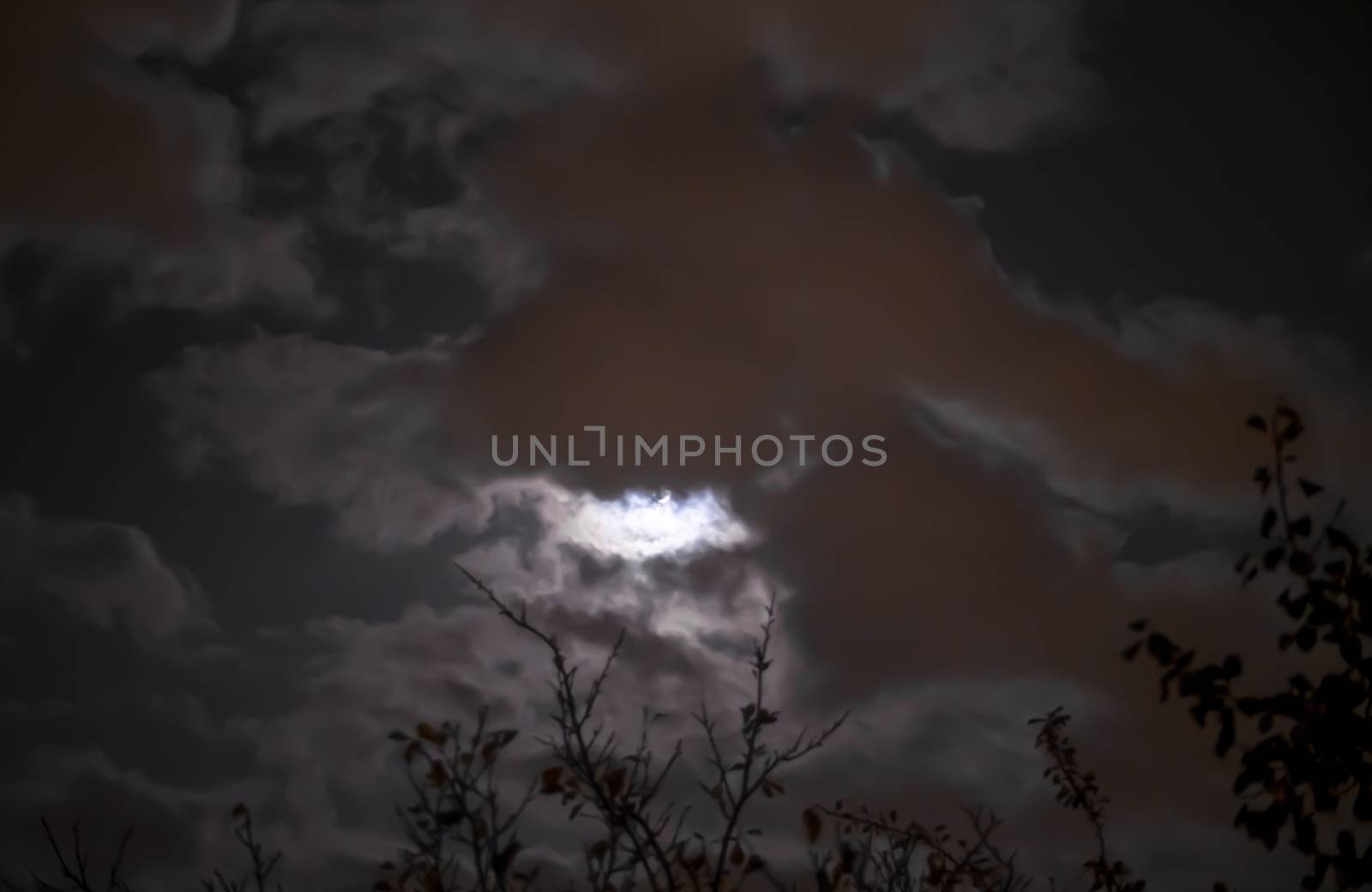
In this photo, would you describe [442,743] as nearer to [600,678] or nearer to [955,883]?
[600,678]

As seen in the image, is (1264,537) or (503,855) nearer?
(1264,537)

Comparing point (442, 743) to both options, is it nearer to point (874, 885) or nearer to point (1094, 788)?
point (874, 885)

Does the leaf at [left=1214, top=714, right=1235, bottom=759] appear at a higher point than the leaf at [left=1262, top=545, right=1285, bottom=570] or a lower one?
lower

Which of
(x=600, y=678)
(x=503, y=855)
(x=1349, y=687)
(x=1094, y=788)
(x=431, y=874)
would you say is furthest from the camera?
(x=1094, y=788)

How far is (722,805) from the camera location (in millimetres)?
7691

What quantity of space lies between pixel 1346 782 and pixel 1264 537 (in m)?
1.04

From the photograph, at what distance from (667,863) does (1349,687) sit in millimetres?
4197

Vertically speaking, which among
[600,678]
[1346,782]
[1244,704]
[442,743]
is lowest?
[1346,782]

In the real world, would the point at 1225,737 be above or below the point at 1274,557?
below

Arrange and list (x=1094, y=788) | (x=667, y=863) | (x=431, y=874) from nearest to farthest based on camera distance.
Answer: (x=667, y=863) < (x=431, y=874) < (x=1094, y=788)

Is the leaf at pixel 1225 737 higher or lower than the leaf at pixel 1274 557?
lower

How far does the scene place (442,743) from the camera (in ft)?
24.5

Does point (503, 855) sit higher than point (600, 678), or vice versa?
point (600, 678)

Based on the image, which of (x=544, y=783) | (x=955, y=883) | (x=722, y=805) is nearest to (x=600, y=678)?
(x=722, y=805)
